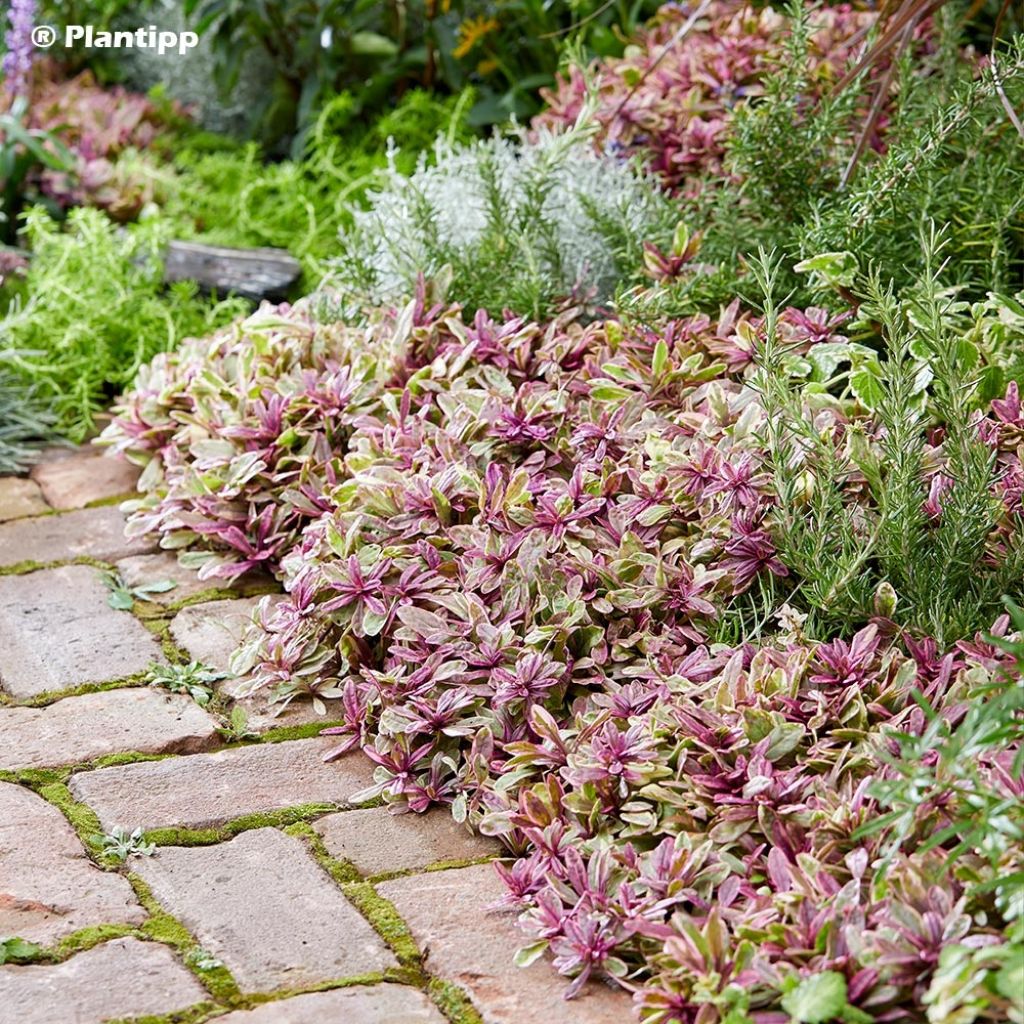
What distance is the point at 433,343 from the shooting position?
3.36 meters

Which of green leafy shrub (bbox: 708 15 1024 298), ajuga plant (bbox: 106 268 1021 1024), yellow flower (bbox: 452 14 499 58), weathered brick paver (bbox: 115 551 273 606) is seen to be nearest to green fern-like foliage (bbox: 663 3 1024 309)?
green leafy shrub (bbox: 708 15 1024 298)

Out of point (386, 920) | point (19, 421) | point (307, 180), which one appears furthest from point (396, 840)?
point (307, 180)

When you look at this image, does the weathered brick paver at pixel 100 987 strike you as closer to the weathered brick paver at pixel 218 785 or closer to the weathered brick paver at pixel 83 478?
the weathered brick paver at pixel 218 785

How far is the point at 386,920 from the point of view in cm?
214

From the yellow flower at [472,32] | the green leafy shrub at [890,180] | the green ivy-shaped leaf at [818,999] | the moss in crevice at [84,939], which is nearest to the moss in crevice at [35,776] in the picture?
the moss in crevice at [84,939]

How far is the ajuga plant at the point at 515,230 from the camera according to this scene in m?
3.47

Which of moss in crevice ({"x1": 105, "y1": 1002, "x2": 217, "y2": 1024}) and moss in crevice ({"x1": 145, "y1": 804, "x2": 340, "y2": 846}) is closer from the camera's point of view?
moss in crevice ({"x1": 105, "y1": 1002, "x2": 217, "y2": 1024})

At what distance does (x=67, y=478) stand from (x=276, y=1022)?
231 centimetres

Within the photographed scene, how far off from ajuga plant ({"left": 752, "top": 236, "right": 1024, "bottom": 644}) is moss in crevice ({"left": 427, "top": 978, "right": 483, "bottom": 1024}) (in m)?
0.86

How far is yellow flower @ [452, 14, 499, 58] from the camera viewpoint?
5.24m

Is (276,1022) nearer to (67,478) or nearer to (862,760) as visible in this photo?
(862,760)

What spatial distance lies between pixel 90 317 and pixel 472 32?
1898mm

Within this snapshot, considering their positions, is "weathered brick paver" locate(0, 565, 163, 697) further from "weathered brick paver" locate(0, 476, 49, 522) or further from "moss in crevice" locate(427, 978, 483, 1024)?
"moss in crevice" locate(427, 978, 483, 1024)

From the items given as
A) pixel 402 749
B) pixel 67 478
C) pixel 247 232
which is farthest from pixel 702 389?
pixel 247 232
